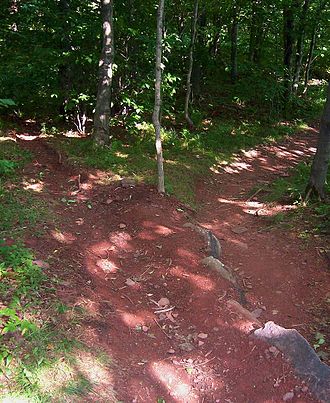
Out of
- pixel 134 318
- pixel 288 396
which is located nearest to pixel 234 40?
pixel 134 318

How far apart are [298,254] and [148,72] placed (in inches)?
277

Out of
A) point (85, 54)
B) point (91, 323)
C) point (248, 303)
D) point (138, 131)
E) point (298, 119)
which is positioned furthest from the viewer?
point (298, 119)

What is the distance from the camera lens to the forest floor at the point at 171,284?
3.71m

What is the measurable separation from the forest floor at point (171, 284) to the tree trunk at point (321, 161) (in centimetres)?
78

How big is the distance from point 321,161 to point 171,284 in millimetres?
4785

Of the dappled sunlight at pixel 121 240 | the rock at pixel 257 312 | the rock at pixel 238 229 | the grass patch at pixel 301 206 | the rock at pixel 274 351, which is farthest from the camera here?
the rock at pixel 238 229

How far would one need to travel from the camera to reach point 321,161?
8141 millimetres

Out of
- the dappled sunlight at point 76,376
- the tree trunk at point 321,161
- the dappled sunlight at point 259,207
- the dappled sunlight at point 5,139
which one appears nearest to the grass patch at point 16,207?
the dappled sunlight at point 5,139

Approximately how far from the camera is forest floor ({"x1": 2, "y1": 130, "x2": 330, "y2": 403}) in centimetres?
371

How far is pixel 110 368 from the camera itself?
3.61m

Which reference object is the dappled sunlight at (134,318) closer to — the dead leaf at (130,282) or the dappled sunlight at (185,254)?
the dead leaf at (130,282)

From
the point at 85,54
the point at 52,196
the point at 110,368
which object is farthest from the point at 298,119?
the point at 110,368

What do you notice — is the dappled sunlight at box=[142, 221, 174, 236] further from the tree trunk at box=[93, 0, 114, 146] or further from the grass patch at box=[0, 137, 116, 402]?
the tree trunk at box=[93, 0, 114, 146]

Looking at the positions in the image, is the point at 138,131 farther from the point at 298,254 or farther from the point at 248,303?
the point at 248,303
